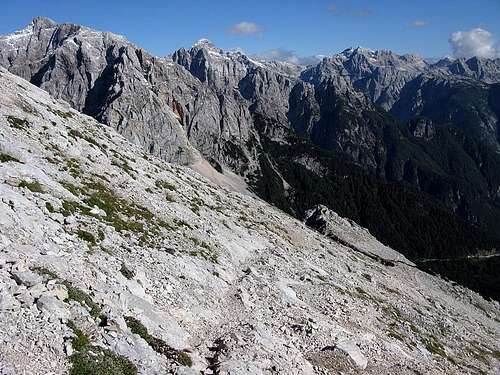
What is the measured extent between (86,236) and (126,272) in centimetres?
359

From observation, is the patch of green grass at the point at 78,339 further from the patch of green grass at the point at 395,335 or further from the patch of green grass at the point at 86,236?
the patch of green grass at the point at 395,335

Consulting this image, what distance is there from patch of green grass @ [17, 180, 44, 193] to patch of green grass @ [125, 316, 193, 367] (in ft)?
41.8

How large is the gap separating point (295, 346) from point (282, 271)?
1712cm

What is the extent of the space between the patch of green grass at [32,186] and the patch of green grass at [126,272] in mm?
8284

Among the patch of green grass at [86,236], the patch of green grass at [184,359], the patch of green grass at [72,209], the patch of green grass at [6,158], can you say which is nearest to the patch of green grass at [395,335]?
the patch of green grass at [184,359]

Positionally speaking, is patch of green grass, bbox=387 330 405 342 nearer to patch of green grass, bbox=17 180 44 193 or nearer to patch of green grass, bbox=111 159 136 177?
patch of green grass, bbox=17 180 44 193

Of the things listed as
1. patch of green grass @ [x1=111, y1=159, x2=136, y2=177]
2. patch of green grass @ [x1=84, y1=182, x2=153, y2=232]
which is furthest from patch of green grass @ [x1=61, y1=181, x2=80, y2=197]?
patch of green grass @ [x1=111, y1=159, x2=136, y2=177]

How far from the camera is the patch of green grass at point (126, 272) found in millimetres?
27438

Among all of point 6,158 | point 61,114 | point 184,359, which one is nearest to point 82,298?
point 184,359

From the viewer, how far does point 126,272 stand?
2767cm

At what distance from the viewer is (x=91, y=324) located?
20.7m

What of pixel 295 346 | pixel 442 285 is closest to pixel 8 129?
pixel 295 346

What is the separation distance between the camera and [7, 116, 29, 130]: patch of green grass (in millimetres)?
44069

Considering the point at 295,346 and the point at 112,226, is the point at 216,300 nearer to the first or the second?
the point at 295,346
